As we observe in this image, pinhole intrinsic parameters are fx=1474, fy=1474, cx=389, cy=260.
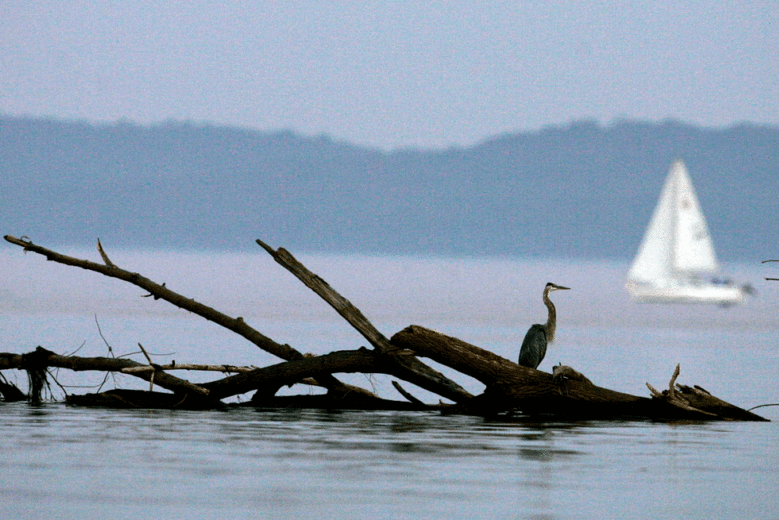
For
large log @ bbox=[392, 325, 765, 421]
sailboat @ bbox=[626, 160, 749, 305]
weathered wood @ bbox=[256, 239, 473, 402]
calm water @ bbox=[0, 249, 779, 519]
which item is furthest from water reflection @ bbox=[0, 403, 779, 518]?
sailboat @ bbox=[626, 160, 749, 305]

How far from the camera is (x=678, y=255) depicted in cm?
8050

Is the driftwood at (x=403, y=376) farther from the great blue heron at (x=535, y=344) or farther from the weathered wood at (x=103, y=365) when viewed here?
the great blue heron at (x=535, y=344)

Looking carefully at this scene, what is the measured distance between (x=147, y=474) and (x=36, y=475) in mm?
980

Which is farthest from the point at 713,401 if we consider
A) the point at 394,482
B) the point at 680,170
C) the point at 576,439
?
the point at 680,170

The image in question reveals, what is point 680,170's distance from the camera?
79.4m

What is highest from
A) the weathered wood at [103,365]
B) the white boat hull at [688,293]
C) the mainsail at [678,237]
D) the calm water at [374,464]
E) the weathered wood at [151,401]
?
the mainsail at [678,237]

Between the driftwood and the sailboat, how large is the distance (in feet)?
200

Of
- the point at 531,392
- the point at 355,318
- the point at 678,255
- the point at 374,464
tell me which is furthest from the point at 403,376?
the point at 678,255

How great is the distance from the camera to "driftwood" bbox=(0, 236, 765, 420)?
56.9 feet

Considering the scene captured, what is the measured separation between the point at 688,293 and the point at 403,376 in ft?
218

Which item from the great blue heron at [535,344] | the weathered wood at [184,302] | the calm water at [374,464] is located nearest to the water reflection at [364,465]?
the calm water at [374,464]

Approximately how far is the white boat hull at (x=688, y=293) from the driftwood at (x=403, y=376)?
213 feet

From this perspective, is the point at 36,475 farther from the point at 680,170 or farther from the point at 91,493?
the point at 680,170

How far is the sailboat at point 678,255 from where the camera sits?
79.8 meters
